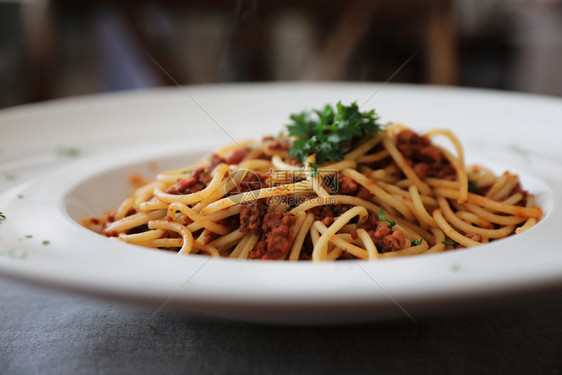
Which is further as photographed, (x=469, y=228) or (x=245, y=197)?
(x=469, y=228)

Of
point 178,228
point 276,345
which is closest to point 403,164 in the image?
point 178,228

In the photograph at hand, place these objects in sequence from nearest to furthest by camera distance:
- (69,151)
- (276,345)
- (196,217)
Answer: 1. (276,345)
2. (196,217)
3. (69,151)

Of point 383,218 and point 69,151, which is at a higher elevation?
point 383,218

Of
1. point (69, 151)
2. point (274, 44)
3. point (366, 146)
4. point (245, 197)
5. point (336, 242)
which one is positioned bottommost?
point (274, 44)

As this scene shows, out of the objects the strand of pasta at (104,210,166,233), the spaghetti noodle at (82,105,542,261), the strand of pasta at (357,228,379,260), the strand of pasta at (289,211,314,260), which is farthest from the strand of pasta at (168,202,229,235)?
the strand of pasta at (357,228,379,260)

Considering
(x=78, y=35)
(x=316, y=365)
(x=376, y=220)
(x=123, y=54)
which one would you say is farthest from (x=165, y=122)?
(x=78, y=35)

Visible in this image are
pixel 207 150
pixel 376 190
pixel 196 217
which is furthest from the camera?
pixel 207 150

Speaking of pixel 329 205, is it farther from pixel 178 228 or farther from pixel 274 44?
pixel 274 44
